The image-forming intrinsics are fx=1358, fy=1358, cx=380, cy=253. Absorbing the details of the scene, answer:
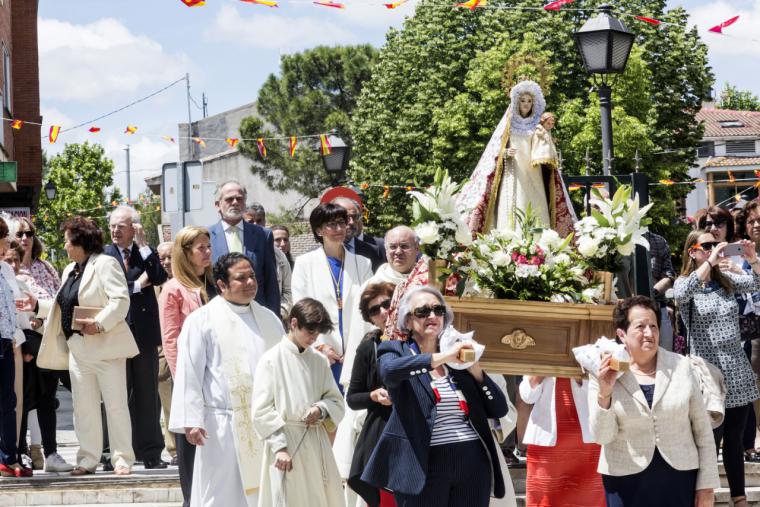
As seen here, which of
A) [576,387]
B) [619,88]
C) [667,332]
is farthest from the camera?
[619,88]

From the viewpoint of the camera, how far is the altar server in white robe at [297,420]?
791 cm

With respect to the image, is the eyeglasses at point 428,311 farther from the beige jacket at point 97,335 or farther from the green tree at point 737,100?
the green tree at point 737,100

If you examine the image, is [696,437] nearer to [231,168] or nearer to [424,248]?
[424,248]

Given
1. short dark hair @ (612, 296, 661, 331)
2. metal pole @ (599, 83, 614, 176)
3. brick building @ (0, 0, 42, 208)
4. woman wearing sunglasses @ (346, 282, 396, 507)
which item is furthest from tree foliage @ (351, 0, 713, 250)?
short dark hair @ (612, 296, 661, 331)

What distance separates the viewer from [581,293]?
24.4ft

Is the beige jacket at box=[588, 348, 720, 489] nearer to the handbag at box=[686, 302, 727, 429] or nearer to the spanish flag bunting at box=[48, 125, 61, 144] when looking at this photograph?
the handbag at box=[686, 302, 727, 429]

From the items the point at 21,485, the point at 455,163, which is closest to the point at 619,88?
the point at 455,163

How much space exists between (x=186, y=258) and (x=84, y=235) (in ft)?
5.28

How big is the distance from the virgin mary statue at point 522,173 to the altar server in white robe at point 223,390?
126 inches

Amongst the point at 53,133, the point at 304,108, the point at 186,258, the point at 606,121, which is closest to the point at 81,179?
the point at 304,108

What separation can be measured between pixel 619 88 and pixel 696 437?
112 feet

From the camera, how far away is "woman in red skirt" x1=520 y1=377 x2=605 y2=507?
8.13m

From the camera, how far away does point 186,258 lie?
9.53 metres

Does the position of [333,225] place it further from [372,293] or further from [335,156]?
[335,156]
